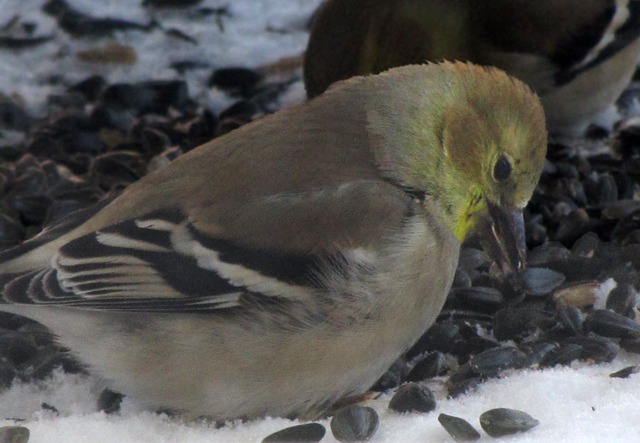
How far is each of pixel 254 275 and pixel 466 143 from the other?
0.76 meters

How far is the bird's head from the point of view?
2820 mm

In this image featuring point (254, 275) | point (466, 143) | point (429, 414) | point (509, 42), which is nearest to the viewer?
point (254, 275)

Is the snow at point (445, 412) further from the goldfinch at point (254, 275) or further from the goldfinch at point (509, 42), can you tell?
the goldfinch at point (509, 42)

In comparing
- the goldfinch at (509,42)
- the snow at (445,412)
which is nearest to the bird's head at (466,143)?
the snow at (445,412)

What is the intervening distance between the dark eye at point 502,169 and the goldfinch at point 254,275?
111 mm

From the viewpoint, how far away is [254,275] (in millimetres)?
2549

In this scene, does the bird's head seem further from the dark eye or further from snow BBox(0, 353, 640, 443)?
snow BBox(0, 353, 640, 443)

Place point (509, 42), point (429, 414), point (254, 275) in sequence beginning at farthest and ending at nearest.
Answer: point (509, 42), point (429, 414), point (254, 275)

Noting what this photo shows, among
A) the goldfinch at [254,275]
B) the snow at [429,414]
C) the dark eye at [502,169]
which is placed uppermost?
the dark eye at [502,169]

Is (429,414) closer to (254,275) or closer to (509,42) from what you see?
(254,275)

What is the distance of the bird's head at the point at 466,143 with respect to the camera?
2.82 m

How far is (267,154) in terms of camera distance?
2.72 metres

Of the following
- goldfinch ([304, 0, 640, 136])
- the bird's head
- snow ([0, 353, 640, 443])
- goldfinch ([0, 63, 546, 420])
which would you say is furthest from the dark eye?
goldfinch ([304, 0, 640, 136])

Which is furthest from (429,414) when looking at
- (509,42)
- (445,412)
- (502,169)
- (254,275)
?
(509,42)
